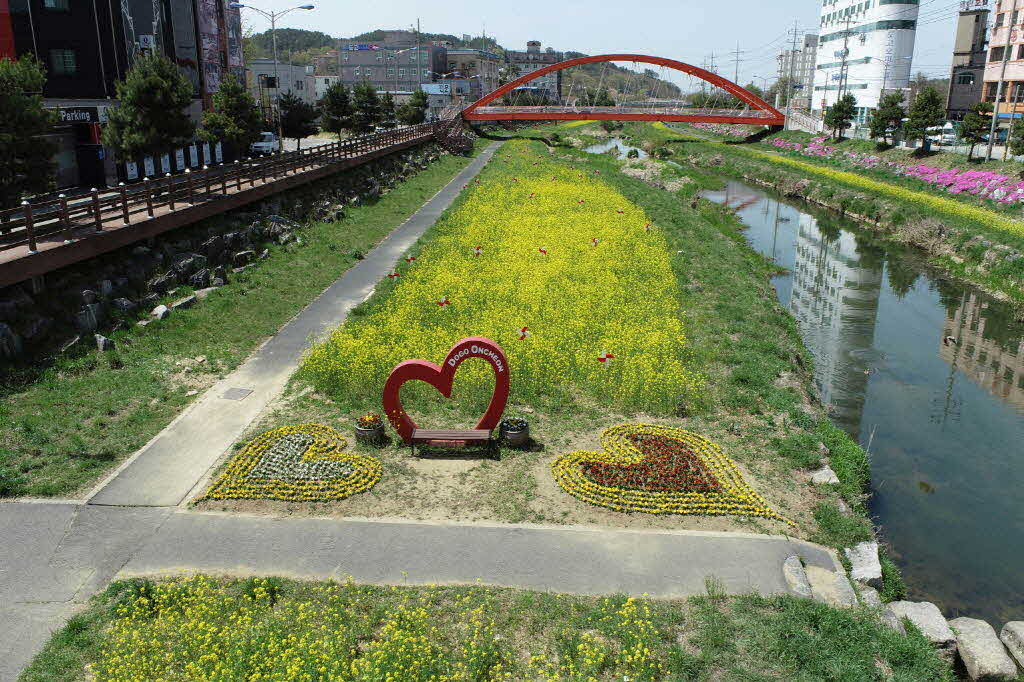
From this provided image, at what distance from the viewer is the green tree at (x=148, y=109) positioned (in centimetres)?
2997

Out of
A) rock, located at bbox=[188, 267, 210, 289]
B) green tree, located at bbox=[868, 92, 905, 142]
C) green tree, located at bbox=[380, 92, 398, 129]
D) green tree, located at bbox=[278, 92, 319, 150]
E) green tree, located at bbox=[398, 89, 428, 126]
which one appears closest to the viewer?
rock, located at bbox=[188, 267, 210, 289]

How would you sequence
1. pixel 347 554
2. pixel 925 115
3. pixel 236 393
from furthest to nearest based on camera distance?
pixel 925 115 < pixel 236 393 < pixel 347 554

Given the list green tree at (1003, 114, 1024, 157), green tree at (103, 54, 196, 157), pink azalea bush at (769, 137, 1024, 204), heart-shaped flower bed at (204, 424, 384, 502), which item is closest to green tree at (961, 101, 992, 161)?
pink azalea bush at (769, 137, 1024, 204)

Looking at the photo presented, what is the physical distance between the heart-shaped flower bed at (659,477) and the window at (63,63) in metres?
37.8

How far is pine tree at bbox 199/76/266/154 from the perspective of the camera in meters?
42.1

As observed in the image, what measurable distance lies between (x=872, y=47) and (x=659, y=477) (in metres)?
106

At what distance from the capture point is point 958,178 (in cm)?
4169

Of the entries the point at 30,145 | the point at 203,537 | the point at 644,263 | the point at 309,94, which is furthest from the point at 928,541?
the point at 309,94

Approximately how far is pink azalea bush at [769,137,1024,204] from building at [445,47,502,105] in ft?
373

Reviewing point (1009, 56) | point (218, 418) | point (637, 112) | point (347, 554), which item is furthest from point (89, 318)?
point (637, 112)

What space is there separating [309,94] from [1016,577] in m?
109

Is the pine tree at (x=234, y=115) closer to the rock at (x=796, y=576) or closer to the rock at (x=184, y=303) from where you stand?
the rock at (x=184, y=303)

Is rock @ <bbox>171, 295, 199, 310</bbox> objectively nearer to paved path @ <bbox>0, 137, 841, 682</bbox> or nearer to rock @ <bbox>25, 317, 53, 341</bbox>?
rock @ <bbox>25, 317, 53, 341</bbox>

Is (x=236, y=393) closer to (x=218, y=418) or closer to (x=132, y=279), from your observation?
(x=218, y=418)
